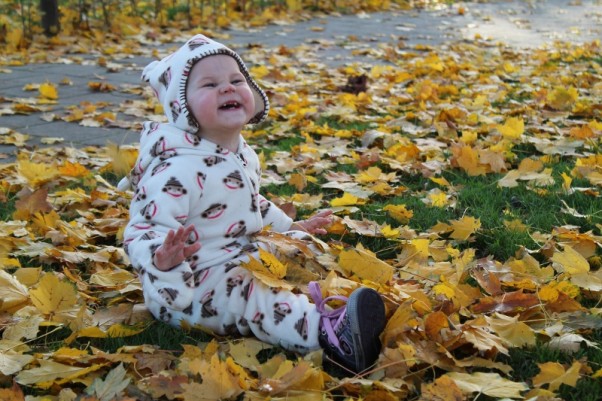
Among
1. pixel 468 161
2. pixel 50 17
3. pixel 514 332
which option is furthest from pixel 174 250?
pixel 50 17

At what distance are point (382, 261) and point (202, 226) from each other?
57cm

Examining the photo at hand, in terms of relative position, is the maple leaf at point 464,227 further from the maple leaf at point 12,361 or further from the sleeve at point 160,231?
the maple leaf at point 12,361

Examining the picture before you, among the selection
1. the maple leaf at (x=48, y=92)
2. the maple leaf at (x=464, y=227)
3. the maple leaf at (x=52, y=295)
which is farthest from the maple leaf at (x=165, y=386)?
the maple leaf at (x=48, y=92)

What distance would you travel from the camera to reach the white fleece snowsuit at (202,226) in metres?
2.29

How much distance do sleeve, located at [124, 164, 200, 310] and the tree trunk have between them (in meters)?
6.49

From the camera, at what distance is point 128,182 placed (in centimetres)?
267

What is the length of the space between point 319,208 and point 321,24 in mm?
7219

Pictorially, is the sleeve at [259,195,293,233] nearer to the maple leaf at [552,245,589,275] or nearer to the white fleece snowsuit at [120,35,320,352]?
the white fleece snowsuit at [120,35,320,352]

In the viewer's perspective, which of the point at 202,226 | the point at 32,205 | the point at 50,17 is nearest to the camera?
the point at 202,226

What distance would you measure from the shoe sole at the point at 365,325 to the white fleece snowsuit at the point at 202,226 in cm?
20

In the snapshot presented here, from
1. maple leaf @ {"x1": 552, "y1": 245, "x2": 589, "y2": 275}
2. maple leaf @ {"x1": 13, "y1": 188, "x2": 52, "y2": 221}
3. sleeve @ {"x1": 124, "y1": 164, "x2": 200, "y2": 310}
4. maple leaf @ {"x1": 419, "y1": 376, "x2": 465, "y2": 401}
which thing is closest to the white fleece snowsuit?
sleeve @ {"x1": 124, "y1": 164, "x2": 200, "y2": 310}

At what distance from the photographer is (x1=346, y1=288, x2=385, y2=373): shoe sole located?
6.87ft

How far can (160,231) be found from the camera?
2311 mm

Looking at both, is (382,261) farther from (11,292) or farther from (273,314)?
(11,292)
